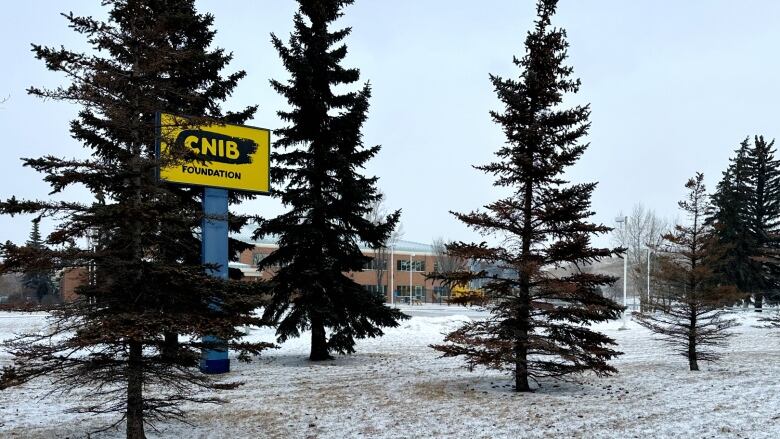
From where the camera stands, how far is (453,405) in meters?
11.6

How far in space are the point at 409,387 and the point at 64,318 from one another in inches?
331

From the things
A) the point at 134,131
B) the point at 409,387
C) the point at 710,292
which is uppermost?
the point at 134,131

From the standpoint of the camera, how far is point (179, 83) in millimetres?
17750

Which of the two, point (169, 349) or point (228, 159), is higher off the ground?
point (228, 159)

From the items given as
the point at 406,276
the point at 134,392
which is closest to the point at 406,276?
the point at 406,276

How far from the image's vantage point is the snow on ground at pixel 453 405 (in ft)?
31.1

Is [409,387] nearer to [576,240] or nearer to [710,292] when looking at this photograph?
[576,240]

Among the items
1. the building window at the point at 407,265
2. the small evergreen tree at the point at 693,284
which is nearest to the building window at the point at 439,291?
the building window at the point at 407,265

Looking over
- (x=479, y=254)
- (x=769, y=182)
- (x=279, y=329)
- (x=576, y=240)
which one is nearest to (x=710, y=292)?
(x=576, y=240)

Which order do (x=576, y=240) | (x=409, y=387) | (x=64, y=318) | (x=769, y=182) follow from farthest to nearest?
(x=769, y=182) < (x=409, y=387) < (x=576, y=240) < (x=64, y=318)

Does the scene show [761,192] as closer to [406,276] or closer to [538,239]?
[538,239]

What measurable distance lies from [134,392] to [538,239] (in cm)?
896

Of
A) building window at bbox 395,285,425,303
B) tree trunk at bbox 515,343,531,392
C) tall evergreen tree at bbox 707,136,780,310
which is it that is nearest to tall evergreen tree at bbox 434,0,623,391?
tree trunk at bbox 515,343,531,392

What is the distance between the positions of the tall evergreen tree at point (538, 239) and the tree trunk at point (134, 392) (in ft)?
21.7
